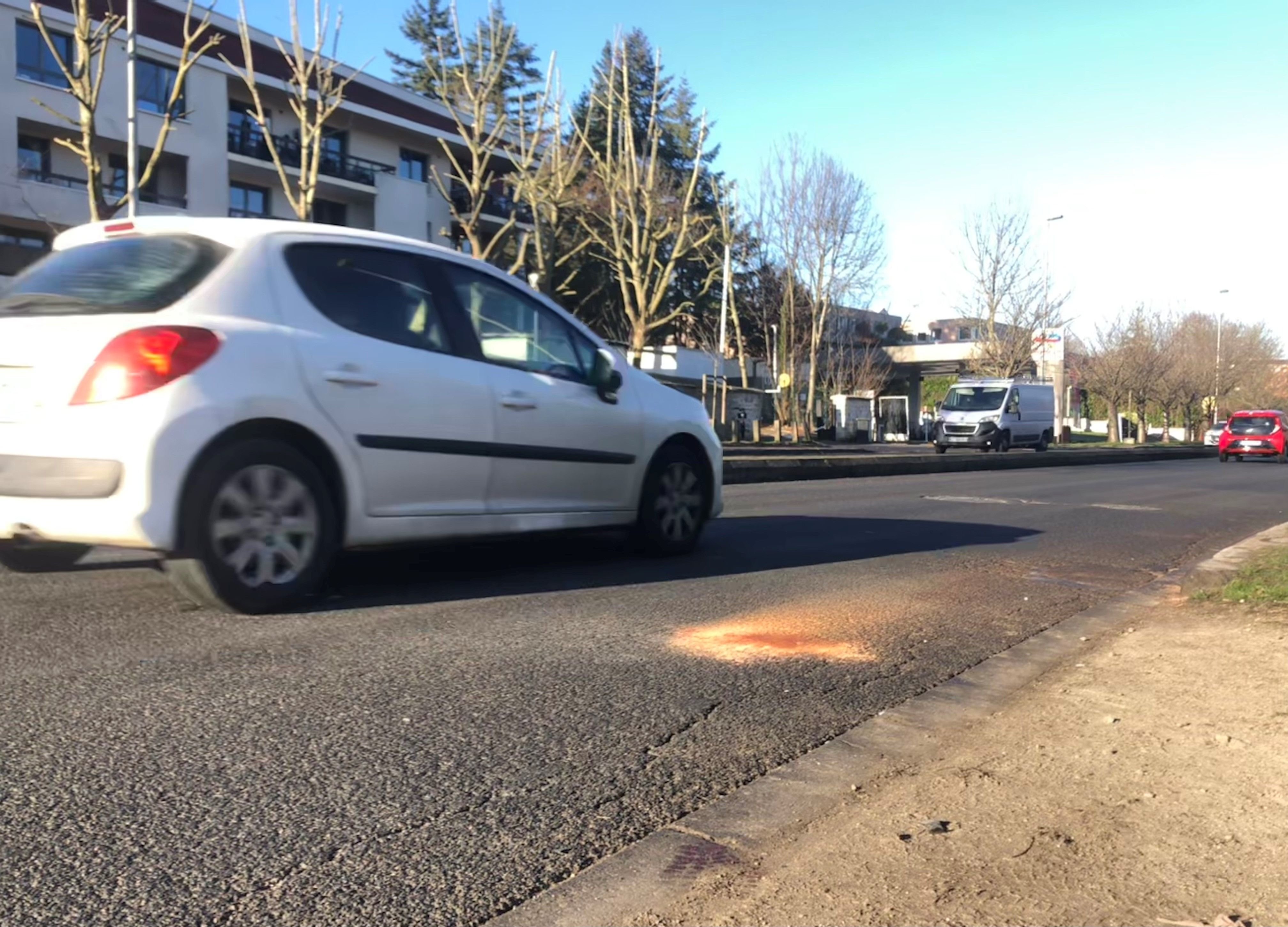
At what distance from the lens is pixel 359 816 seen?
2.85m

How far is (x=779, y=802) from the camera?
3141 mm

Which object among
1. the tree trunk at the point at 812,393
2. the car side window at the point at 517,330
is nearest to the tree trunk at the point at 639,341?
the tree trunk at the point at 812,393

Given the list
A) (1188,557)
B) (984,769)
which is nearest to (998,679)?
(984,769)

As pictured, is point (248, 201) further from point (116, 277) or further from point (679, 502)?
point (116, 277)

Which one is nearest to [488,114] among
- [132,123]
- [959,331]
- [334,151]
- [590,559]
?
[334,151]

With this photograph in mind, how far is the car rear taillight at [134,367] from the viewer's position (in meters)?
4.57

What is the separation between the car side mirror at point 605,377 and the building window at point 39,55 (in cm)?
2777

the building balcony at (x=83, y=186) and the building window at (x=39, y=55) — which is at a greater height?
the building window at (x=39, y=55)

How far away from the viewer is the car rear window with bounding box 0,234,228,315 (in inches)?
189

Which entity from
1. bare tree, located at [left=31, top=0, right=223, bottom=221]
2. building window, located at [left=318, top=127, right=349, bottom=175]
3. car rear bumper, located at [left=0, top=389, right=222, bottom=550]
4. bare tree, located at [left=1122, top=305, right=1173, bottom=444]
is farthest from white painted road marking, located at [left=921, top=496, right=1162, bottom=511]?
bare tree, located at [left=1122, top=305, right=1173, bottom=444]

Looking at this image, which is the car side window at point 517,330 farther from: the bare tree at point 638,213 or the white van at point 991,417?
the white van at point 991,417

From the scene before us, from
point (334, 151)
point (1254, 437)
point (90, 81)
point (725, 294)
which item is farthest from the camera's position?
point (334, 151)

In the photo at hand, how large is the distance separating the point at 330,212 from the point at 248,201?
3858 millimetres

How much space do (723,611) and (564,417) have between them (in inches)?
59.8
